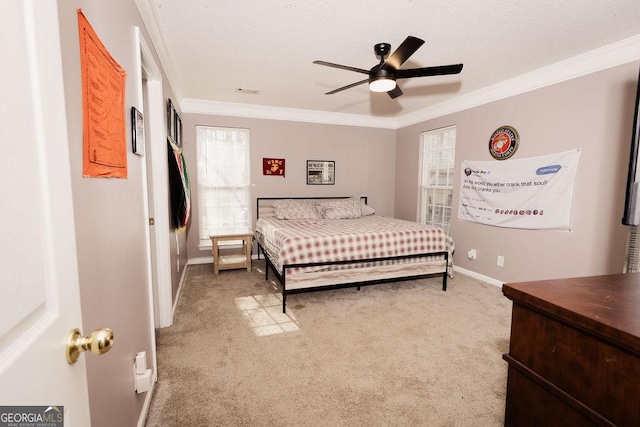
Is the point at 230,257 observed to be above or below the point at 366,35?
below

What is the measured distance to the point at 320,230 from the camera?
355 cm

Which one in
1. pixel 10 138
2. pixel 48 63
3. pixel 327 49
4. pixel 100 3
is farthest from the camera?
pixel 327 49

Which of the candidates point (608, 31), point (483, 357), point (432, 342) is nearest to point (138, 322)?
point (432, 342)

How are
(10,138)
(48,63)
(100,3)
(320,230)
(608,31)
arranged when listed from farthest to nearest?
1. (320,230)
2. (608,31)
3. (100,3)
4. (48,63)
5. (10,138)

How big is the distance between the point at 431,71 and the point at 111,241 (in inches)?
97.0

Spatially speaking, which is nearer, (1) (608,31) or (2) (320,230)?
(1) (608,31)

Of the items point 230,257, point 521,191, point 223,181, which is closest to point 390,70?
point 521,191

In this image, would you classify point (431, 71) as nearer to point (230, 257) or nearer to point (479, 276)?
point (479, 276)

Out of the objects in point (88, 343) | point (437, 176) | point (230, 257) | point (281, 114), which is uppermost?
point (281, 114)

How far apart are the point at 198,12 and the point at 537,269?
13.2ft

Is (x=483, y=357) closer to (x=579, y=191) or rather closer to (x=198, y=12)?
(x=579, y=191)

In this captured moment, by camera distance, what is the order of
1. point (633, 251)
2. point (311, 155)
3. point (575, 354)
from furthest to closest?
point (311, 155), point (633, 251), point (575, 354)

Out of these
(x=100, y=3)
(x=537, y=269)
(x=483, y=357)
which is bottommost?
(x=483, y=357)

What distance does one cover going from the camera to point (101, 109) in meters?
1.11
